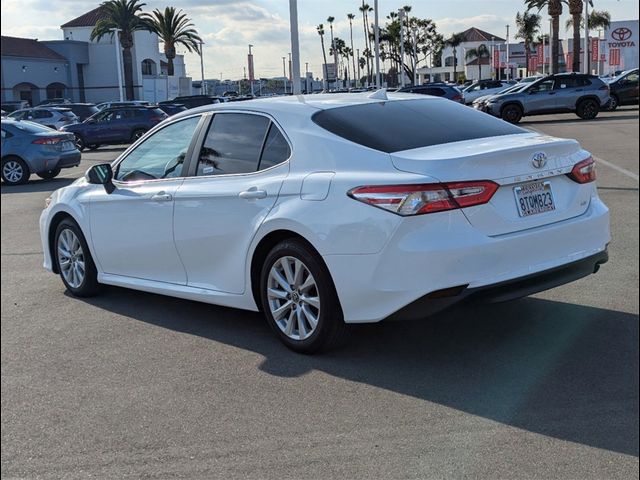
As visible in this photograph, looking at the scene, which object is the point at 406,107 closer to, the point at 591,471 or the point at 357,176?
the point at 357,176

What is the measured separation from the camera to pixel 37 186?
15414 mm

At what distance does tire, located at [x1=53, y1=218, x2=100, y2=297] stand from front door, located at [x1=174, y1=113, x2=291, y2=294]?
3.91 ft

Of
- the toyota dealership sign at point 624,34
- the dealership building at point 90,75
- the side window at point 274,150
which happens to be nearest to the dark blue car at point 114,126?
the dealership building at point 90,75

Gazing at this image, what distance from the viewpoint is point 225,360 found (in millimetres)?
4488

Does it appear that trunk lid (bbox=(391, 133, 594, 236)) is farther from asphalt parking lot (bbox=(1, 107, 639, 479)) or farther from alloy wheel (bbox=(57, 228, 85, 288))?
alloy wheel (bbox=(57, 228, 85, 288))

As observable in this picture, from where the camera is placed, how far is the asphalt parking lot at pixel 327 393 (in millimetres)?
2963

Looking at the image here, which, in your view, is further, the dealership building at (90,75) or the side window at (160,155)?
the dealership building at (90,75)

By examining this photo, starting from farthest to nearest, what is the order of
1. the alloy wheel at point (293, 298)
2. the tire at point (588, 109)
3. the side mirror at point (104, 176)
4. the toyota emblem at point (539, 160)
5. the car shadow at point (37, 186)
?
1. the tire at point (588, 109)
2. the car shadow at point (37, 186)
3. the side mirror at point (104, 176)
4. the alloy wheel at point (293, 298)
5. the toyota emblem at point (539, 160)

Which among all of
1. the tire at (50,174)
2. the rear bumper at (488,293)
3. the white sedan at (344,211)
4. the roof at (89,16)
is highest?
the roof at (89,16)

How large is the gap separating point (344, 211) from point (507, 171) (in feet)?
2.79

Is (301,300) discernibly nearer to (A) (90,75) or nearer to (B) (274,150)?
(B) (274,150)

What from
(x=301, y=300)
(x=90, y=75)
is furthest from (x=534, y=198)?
(x=90, y=75)

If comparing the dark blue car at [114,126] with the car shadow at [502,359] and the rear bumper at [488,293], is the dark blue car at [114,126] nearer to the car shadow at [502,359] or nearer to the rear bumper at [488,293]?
the car shadow at [502,359]

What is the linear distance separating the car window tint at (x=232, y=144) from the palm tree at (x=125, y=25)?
1.50 m
